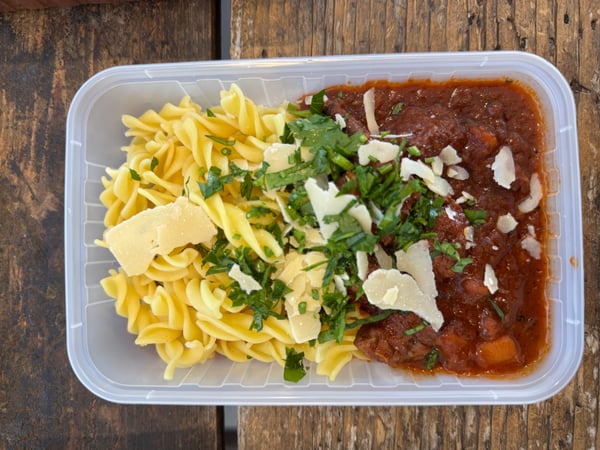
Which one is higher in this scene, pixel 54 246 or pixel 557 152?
pixel 557 152

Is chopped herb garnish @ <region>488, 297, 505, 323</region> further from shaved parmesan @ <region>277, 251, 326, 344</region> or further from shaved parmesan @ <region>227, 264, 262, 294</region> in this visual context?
shaved parmesan @ <region>227, 264, 262, 294</region>

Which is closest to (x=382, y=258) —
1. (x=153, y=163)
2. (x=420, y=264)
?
(x=420, y=264)

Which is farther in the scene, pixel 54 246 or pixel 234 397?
pixel 54 246

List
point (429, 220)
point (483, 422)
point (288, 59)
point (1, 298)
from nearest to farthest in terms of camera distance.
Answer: point (429, 220) < point (288, 59) < point (483, 422) < point (1, 298)

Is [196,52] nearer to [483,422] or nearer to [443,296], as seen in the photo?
[443,296]

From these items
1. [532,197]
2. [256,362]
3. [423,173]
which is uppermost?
[423,173]

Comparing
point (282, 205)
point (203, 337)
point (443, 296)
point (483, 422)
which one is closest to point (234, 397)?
point (203, 337)

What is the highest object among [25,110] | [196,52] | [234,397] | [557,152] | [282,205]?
[196,52]

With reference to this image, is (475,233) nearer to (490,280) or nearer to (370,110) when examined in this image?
(490,280)
